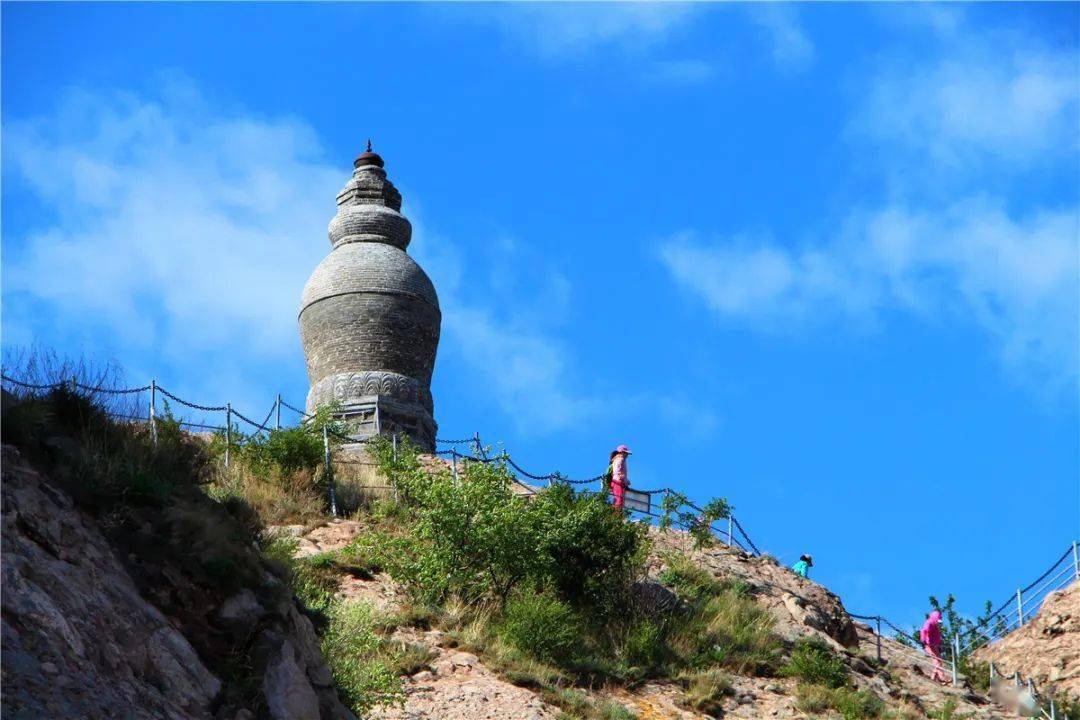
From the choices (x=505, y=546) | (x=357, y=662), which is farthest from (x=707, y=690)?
(x=357, y=662)

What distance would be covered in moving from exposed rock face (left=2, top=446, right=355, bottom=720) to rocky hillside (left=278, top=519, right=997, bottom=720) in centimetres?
415

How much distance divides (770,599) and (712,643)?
238cm

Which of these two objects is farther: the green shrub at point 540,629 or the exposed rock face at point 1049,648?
the exposed rock face at point 1049,648

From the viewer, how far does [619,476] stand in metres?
22.2

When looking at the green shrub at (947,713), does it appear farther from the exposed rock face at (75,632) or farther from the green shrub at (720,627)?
the exposed rock face at (75,632)

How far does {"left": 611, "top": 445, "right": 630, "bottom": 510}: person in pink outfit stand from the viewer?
22047 millimetres

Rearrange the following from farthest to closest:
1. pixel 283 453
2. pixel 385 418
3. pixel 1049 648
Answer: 1. pixel 385 418
2. pixel 1049 648
3. pixel 283 453

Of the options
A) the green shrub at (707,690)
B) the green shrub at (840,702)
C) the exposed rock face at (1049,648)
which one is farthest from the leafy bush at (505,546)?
the exposed rock face at (1049,648)

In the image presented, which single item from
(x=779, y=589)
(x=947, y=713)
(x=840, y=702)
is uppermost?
(x=779, y=589)

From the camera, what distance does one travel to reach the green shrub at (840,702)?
18.0m

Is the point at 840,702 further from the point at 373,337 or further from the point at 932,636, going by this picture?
the point at 373,337

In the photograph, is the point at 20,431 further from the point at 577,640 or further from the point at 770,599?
the point at 770,599

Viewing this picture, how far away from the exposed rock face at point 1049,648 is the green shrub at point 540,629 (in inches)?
342

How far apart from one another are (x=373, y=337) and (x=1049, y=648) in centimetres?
1173
